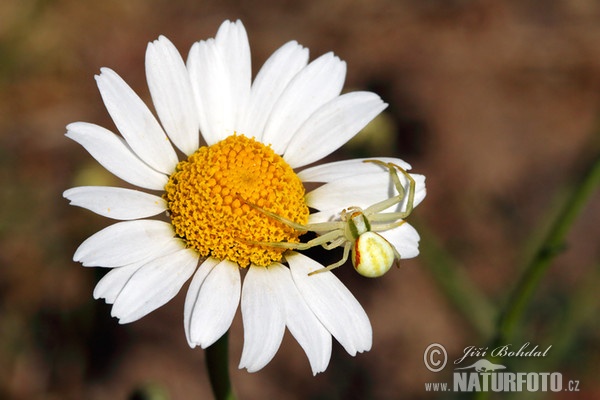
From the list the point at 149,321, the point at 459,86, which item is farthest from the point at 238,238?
the point at 459,86

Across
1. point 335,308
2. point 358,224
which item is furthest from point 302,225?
point 335,308

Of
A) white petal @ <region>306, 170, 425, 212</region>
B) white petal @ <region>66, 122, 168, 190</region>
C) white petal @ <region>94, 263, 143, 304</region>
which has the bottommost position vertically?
white petal @ <region>94, 263, 143, 304</region>

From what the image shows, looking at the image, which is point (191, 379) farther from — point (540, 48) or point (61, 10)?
point (540, 48)

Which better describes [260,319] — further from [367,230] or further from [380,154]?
[380,154]

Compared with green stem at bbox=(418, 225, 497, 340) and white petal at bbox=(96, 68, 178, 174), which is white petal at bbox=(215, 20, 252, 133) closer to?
white petal at bbox=(96, 68, 178, 174)

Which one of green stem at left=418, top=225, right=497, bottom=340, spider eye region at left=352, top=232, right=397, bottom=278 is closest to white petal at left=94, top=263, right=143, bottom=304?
spider eye region at left=352, top=232, right=397, bottom=278

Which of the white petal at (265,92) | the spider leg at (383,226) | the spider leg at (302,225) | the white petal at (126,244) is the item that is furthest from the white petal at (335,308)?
the white petal at (265,92)
